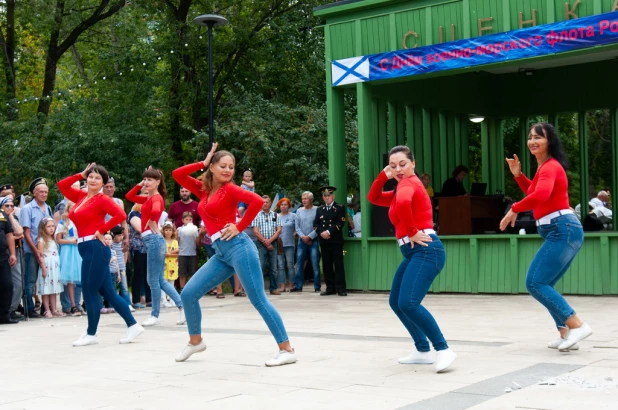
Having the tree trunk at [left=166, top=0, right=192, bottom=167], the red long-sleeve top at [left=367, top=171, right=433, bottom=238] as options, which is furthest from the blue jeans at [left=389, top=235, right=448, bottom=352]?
the tree trunk at [left=166, top=0, right=192, bottom=167]

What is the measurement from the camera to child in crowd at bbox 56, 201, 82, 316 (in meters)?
13.1

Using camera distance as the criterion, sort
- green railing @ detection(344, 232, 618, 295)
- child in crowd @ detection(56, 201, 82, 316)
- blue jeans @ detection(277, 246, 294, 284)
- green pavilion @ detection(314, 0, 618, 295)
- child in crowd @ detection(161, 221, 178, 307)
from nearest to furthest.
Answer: child in crowd @ detection(56, 201, 82, 316)
green railing @ detection(344, 232, 618, 295)
green pavilion @ detection(314, 0, 618, 295)
child in crowd @ detection(161, 221, 178, 307)
blue jeans @ detection(277, 246, 294, 284)

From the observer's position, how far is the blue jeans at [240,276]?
23.7ft

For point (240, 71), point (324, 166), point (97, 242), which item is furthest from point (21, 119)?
point (97, 242)

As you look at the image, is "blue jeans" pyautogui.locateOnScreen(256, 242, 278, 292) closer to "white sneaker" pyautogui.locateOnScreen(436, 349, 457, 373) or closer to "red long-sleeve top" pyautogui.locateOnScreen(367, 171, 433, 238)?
"red long-sleeve top" pyautogui.locateOnScreen(367, 171, 433, 238)

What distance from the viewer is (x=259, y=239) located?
634 inches

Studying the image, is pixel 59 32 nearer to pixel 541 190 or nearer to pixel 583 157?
pixel 583 157

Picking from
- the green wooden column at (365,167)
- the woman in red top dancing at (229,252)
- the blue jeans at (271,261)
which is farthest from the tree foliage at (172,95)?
the woman in red top dancing at (229,252)

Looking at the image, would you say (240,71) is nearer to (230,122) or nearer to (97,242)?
(230,122)

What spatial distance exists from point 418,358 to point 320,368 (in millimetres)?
810

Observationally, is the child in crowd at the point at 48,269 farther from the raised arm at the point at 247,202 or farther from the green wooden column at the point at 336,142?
the raised arm at the point at 247,202

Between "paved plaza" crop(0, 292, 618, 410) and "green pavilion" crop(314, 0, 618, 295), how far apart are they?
2.81 m

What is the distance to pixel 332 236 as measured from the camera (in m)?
15.4

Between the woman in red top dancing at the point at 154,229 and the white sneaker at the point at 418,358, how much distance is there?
13.7ft
